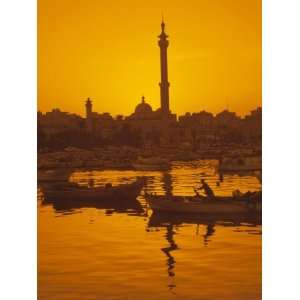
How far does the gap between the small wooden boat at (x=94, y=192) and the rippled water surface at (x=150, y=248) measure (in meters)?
0.04

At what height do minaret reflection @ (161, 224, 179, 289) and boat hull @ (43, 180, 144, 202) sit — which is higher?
boat hull @ (43, 180, 144, 202)

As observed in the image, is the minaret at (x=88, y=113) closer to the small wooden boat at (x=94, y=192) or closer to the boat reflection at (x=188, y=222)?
the small wooden boat at (x=94, y=192)

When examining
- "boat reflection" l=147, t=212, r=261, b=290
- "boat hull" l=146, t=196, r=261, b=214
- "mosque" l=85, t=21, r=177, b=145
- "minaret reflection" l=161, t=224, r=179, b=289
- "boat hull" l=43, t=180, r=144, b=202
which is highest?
"mosque" l=85, t=21, r=177, b=145

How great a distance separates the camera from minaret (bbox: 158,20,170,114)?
464cm

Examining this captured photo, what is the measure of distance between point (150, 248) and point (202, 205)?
44 cm

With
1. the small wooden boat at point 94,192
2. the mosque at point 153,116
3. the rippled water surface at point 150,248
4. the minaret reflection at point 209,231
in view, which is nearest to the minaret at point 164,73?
the mosque at point 153,116

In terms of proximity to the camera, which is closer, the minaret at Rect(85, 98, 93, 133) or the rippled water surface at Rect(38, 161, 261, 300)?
the rippled water surface at Rect(38, 161, 261, 300)

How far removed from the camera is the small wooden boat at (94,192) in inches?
182

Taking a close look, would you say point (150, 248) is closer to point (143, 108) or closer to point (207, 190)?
point (207, 190)

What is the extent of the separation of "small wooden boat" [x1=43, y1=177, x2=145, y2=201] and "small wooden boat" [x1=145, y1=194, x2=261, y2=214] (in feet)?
0.36

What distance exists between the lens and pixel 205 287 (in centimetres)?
444

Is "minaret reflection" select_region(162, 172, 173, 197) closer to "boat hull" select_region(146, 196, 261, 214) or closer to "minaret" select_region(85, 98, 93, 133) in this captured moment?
"boat hull" select_region(146, 196, 261, 214)

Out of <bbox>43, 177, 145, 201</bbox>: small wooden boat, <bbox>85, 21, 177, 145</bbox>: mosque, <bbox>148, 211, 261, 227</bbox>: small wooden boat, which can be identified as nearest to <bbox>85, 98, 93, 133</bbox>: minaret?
<bbox>85, 21, 177, 145</bbox>: mosque
